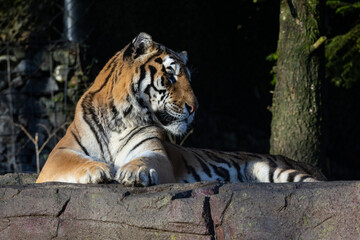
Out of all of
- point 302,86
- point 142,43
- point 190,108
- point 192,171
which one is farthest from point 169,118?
point 302,86

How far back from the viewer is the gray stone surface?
2.65 metres

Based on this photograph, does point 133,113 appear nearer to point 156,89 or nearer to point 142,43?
point 156,89

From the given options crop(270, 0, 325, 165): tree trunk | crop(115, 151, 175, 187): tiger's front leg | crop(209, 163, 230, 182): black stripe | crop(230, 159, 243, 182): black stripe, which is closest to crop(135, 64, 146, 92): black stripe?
crop(115, 151, 175, 187): tiger's front leg

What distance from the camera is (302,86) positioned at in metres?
5.05

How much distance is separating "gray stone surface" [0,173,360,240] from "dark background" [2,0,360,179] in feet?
13.8

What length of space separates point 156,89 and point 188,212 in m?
1.45

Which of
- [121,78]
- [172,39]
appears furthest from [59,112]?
[121,78]

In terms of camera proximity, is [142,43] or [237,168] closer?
[142,43]

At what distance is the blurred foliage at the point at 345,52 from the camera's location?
5.85 metres

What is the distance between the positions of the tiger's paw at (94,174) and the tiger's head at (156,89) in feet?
2.42

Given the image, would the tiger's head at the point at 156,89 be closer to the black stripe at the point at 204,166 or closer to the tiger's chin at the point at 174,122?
the tiger's chin at the point at 174,122

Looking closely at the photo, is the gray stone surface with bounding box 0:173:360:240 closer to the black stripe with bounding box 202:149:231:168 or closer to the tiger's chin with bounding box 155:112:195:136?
the tiger's chin with bounding box 155:112:195:136

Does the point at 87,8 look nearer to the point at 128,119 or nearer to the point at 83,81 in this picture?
the point at 83,81

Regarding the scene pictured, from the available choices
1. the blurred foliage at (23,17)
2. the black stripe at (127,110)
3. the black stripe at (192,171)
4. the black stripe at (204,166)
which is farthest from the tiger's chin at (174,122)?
the blurred foliage at (23,17)
